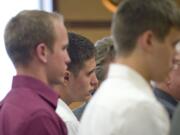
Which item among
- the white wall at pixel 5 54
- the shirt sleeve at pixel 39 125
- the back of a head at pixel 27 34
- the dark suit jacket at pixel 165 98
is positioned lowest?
the white wall at pixel 5 54

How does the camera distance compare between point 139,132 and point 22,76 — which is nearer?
point 139,132

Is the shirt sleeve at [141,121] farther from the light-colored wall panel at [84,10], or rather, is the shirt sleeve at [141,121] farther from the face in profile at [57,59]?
the light-colored wall panel at [84,10]

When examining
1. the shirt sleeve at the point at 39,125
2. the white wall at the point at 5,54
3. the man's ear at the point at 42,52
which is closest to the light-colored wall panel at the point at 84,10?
the white wall at the point at 5,54

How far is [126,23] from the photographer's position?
4.62 ft

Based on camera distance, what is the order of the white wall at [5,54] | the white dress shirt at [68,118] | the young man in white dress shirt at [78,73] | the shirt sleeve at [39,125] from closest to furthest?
the shirt sleeve at [39,125], the white dress shirt at [68,118], the young man in white dress shirt at [78,73], the white wall at [5,54]

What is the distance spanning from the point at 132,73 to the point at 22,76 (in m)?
0.51

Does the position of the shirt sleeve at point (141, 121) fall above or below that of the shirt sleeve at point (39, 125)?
above

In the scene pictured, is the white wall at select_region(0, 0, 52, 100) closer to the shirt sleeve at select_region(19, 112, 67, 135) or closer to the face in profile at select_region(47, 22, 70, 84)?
Answer: the face in profile at select_region(47, 22, 70, 84)

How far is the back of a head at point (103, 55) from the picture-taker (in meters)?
2.38

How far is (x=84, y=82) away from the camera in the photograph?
228cm

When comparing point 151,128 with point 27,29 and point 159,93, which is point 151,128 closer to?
point 27,29

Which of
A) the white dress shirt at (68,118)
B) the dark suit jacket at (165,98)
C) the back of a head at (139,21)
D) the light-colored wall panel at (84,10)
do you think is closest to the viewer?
the back of a head at (139,21)

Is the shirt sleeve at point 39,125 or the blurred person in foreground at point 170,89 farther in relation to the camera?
the blurred person in foreground at point 170,89

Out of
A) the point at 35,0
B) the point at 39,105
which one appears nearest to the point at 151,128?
the point at 39,105
